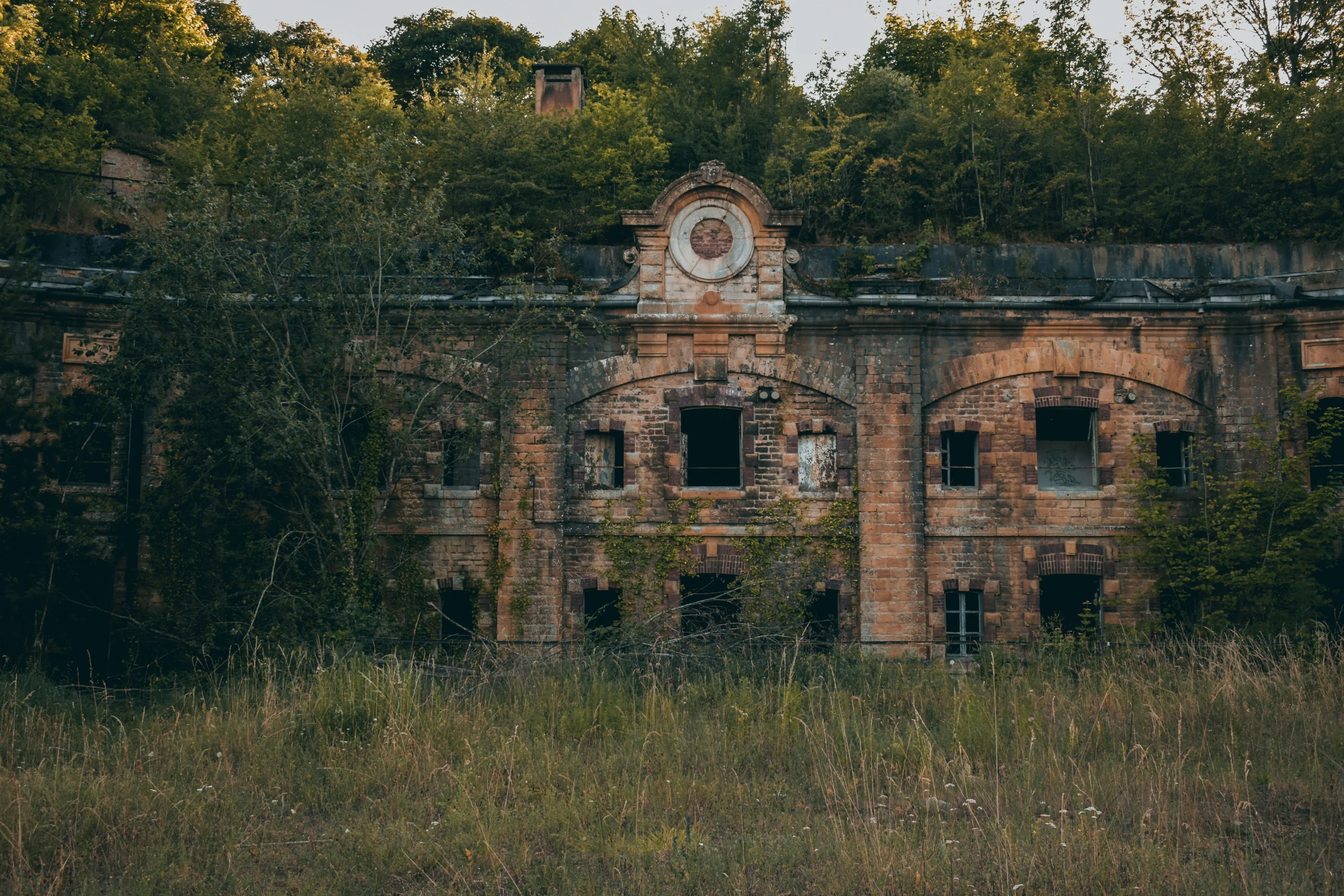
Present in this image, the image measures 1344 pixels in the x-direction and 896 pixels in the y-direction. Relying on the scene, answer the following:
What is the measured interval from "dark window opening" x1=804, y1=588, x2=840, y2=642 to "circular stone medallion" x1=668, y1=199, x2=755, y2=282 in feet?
18.8

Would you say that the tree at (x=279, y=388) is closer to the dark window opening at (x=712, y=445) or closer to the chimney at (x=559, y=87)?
the dark window opening at (x=712, y=445)

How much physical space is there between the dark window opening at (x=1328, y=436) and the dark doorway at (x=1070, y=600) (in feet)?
13.2

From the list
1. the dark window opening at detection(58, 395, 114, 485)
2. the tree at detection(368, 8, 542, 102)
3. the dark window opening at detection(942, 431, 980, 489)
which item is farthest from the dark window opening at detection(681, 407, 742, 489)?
the tree at detection(368, 8, 542, 102)

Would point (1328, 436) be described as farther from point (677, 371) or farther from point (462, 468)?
point (462, 468)

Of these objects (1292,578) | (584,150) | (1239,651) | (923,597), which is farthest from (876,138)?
(1239,651)

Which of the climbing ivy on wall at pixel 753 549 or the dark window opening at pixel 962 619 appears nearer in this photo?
the climbing ivy on wall at pixel 753 549

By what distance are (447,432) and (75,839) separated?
34.1ft

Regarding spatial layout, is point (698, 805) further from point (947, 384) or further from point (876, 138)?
point (876, 138)

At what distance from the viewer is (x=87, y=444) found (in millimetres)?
16844

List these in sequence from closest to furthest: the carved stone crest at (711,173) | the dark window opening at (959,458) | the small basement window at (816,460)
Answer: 1. the carved stone crest at (711,173)
2. the small basement window at (816,460)
3. the dark window opening at (959,458)

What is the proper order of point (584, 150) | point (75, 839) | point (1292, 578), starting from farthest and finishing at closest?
point (584, 150) → point (1292, 578) → point (75, 839)

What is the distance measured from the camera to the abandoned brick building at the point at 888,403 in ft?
56.1

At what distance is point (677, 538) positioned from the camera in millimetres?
17109

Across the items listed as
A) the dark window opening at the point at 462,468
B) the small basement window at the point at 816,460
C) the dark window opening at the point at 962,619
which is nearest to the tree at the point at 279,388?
the dark window opening at the point at 462,468
